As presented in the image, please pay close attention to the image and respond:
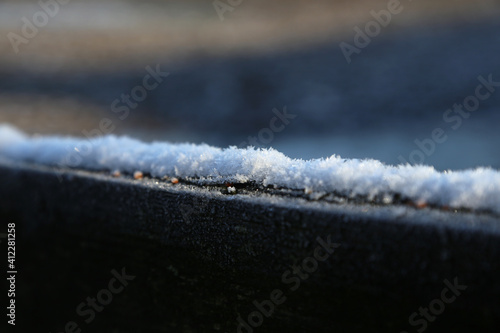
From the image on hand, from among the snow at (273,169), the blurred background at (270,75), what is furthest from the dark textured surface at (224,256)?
the blurred background at (270,75)

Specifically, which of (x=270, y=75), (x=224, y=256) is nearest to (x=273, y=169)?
(x=224, y=256)

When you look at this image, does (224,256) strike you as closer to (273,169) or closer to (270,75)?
(273,169)

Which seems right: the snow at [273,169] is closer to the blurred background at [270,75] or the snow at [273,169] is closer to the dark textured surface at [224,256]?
the dark textured surface at [224,256]

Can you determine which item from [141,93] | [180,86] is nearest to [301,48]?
[180,86]

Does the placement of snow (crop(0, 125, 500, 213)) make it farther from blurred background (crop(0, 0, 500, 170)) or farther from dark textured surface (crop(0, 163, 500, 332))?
blurred background (crop(0, 0, 500, 170))

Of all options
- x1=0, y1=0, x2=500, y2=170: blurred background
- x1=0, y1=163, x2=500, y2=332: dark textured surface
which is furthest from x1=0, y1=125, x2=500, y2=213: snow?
x1=0, y1=0, x2=500, y2=170: blurred background

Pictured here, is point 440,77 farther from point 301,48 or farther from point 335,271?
point 335,271
